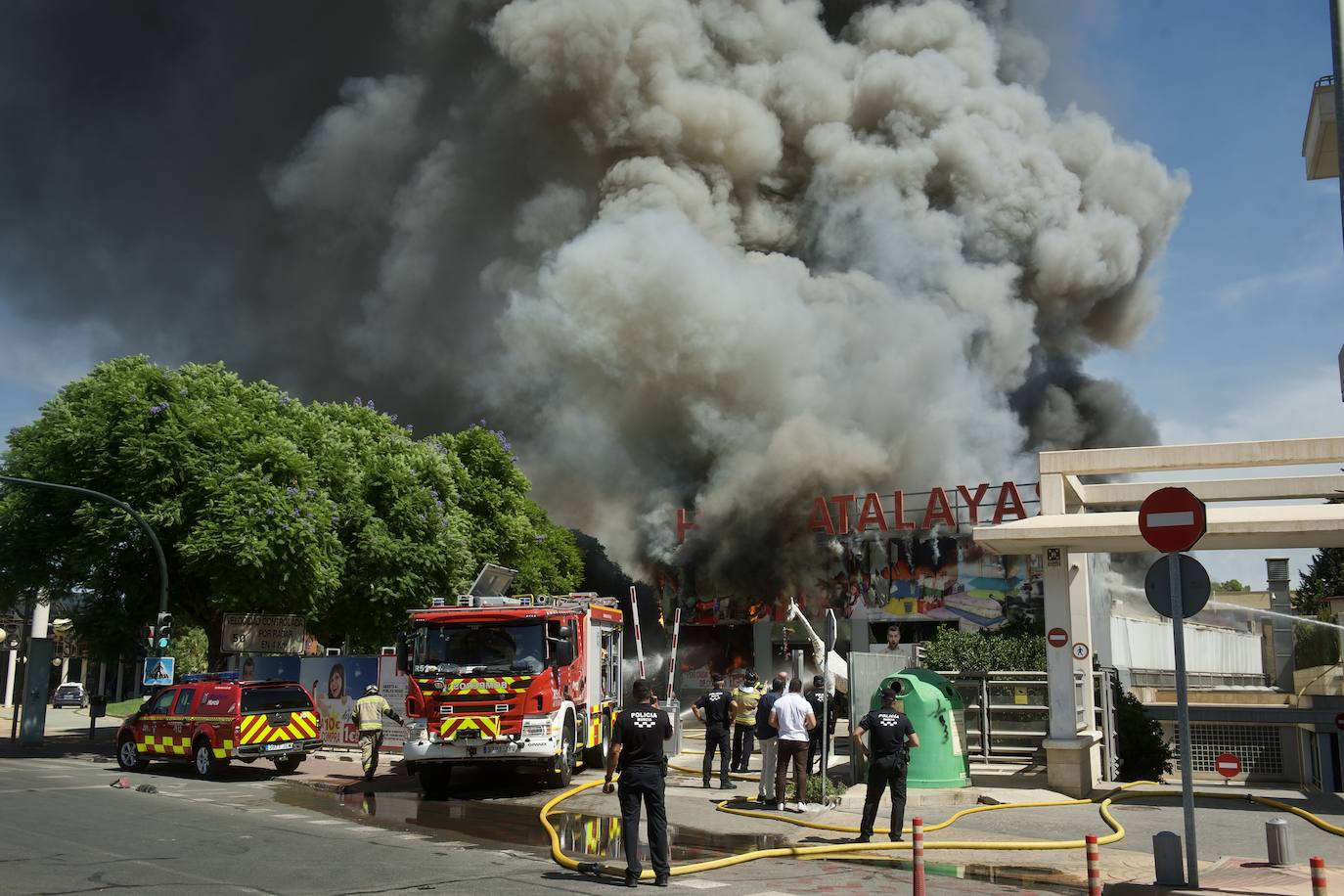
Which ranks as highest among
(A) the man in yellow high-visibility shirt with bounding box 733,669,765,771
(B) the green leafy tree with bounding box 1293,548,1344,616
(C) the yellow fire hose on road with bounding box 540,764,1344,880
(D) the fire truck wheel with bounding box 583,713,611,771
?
(B) the green leafy tree with bounding box 1293,548,1344,616

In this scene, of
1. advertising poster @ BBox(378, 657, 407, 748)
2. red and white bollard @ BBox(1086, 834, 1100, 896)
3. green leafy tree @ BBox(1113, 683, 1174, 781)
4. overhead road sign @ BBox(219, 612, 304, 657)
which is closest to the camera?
red and white bollard @ BBox(1086, 834, 1100, 896)

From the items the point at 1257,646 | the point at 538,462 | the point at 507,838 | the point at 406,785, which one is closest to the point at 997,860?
the point at 507,838

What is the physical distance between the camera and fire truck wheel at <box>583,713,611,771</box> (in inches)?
664

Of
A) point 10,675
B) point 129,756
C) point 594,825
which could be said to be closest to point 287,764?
point 129,756

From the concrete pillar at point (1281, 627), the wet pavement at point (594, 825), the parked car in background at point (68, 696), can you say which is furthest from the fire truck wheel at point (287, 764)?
the parked car in background at point (68, 696)

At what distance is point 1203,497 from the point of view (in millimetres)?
17469

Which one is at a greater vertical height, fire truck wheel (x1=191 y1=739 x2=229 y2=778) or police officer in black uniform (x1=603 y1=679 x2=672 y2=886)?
police officer in black uniform (x1=603 y1=679 x2=672 y2=886)

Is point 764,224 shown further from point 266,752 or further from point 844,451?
point 266,752

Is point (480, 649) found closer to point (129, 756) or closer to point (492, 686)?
point (492, 686)

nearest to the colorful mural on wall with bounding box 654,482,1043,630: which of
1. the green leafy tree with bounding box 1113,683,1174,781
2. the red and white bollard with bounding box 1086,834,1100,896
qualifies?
the green leafy tree with bounding box 1113,683,1174,781

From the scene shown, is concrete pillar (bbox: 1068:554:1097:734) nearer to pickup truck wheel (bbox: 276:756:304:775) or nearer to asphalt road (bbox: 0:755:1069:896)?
asphalt road (bbox: 0:755:1069:896)

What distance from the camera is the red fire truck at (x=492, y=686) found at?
46.9ft

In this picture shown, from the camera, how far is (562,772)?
1495 centimetres

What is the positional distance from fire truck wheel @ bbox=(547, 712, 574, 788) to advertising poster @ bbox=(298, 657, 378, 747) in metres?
8.25
